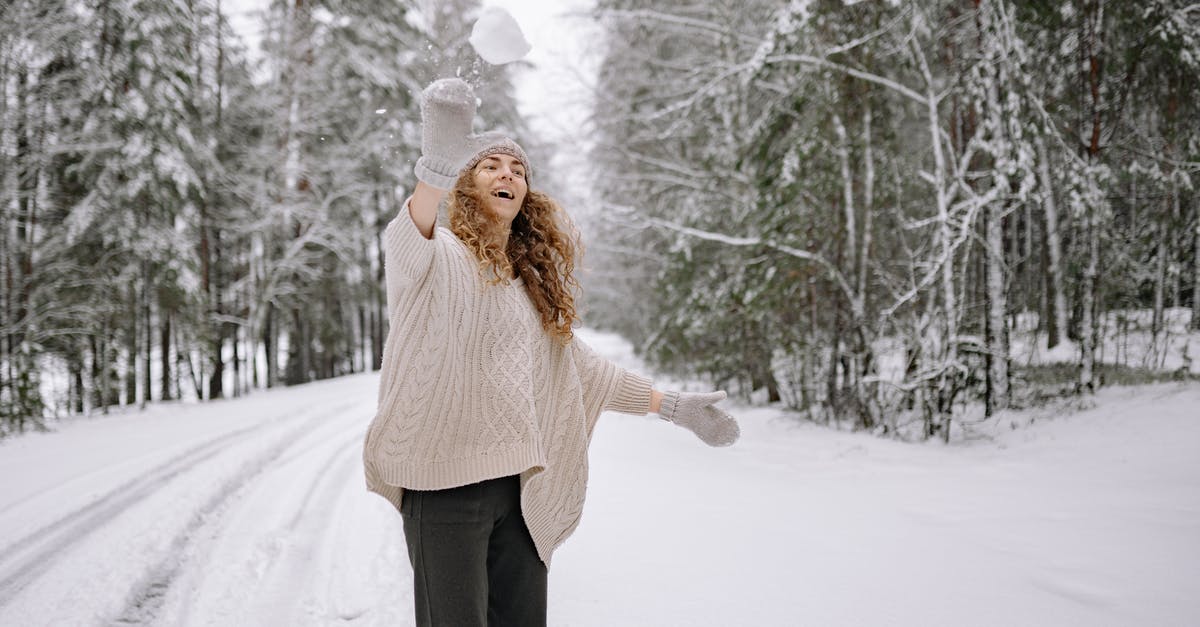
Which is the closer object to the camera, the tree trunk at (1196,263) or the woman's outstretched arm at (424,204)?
the woman's outstretched arm at (424,204)

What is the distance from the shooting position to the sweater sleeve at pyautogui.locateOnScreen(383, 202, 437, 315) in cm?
151

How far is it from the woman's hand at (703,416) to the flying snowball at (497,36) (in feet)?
3.96

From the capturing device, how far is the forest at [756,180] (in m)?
6.72

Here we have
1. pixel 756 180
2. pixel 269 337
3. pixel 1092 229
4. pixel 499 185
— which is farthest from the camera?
pixel 269 337

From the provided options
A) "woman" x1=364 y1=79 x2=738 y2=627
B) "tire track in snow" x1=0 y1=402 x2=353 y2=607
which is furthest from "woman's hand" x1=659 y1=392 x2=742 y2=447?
"tire track in snow" x1=0 y1=402 x2=353 y2=607

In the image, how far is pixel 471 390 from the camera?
5.35 ft

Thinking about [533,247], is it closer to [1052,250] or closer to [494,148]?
[494,148]

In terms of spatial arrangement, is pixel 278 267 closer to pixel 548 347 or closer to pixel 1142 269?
pixel 548 347

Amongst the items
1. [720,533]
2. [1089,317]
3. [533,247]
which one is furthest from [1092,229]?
[533,247]

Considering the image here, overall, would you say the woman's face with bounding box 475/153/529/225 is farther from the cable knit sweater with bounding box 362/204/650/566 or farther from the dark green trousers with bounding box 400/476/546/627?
the dark green trousers with bounding box 400/476/546/627

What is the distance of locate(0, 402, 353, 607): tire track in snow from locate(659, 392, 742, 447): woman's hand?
11.5 ft

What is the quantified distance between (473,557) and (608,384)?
764mm

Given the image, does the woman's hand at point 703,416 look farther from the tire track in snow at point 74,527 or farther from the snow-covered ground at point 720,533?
the tire track in snow at point 74,527

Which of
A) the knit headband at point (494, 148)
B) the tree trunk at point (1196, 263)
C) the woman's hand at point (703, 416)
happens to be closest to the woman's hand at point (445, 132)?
the knit headband at point (494, 148)
